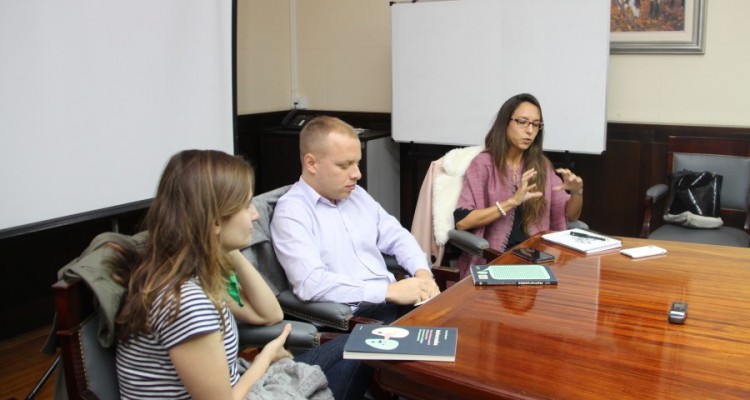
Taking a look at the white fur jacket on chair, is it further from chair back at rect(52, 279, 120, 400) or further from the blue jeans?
chair back at rect(52, 279, 120, 400)

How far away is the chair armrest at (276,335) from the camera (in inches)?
69.0

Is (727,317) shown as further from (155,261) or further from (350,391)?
(155,261)

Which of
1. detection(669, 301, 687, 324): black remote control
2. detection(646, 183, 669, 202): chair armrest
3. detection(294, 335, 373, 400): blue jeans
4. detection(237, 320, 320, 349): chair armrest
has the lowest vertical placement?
detection(294, 335, 373, 400): blue jeans

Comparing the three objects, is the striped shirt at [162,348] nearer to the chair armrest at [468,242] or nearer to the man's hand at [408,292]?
the man's hand at [408,292]

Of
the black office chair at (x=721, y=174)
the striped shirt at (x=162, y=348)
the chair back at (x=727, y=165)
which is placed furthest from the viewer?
the chair back at (x=727, y=165)

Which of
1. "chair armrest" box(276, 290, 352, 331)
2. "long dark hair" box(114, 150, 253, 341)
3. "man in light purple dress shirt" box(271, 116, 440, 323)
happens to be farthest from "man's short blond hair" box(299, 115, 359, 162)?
"long dark hair" box(114, 150, 253, 341)

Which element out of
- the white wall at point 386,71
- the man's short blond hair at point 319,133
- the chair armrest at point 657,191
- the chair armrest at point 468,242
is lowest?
the chair armrest at point 468,242

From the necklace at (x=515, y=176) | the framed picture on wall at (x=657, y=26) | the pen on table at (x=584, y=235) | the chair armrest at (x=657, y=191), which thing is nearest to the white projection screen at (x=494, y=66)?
the framed picture on wall at (x=657, y=26)

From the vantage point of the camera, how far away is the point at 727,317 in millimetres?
1620

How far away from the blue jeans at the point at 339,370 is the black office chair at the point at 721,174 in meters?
2.00

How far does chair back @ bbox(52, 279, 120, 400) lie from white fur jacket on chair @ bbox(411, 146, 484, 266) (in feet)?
5.57

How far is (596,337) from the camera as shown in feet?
4.93

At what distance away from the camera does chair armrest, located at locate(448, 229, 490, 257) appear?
8.23 ft

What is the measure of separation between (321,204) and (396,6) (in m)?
2.23
